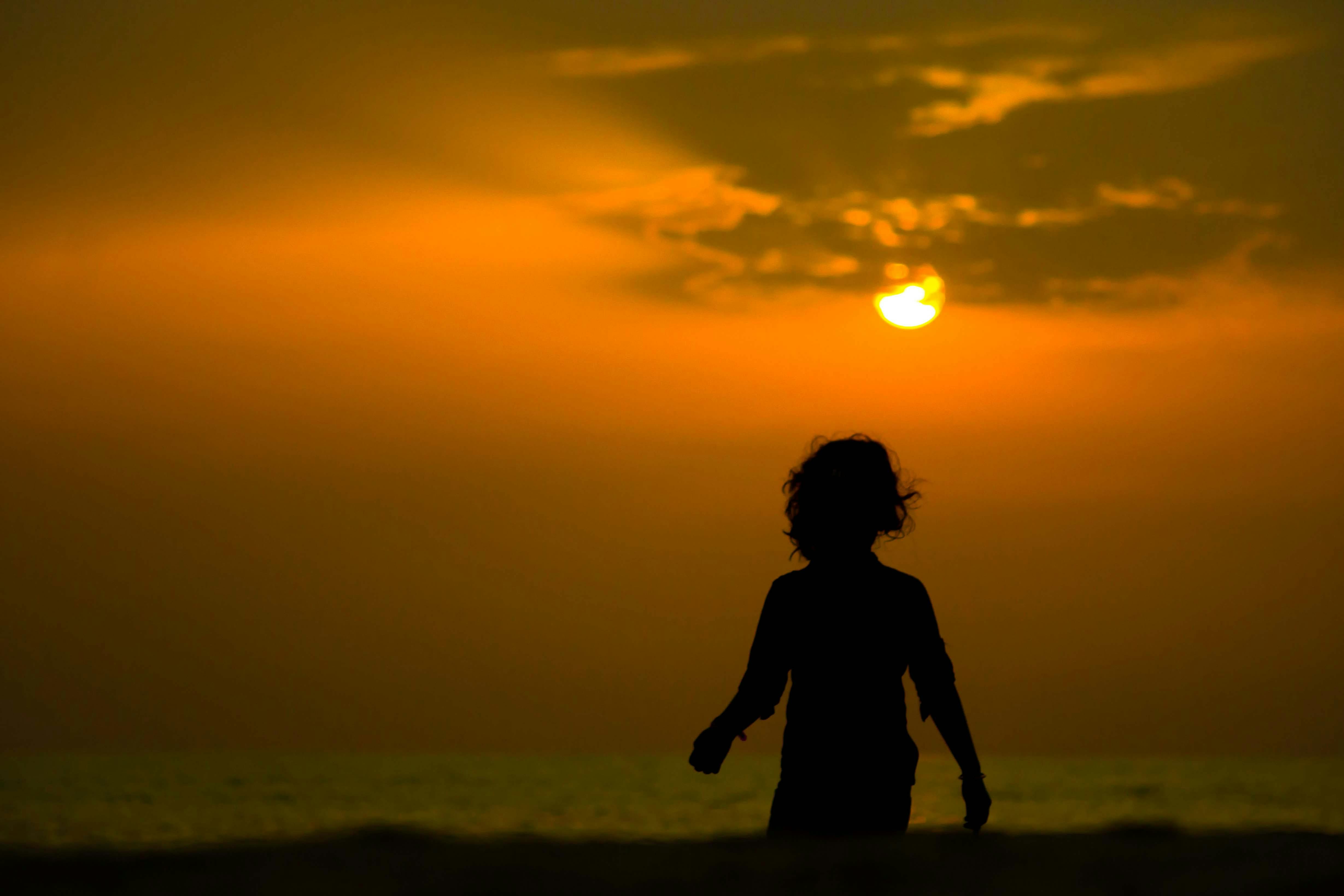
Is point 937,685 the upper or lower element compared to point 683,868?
upper

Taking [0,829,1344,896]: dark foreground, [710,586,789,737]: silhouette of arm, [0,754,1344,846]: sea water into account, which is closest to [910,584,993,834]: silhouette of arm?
[710,586,789,737]: silhouette of arm

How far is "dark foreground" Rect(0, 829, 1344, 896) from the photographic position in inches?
126

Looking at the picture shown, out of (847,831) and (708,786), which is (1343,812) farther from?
(847,831)

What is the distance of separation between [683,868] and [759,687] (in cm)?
131

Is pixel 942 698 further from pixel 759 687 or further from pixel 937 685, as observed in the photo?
pixel 759 687

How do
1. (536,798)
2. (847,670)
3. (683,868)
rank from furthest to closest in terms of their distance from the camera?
(536,798) → (847,670) → (683,868)

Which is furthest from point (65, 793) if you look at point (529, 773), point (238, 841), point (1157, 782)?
point (238, 841)

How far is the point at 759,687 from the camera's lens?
4.62 meters

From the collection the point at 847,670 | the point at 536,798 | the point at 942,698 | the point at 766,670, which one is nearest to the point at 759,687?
the point at 766,670

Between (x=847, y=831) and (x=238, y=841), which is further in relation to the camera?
(x=847, y=831)

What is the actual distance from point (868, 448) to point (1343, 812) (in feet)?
175

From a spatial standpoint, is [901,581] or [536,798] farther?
[536,798]

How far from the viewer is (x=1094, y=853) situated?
3.54 m

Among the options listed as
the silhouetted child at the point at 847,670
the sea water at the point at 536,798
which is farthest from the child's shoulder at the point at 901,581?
the sea water at the point at 536,798
